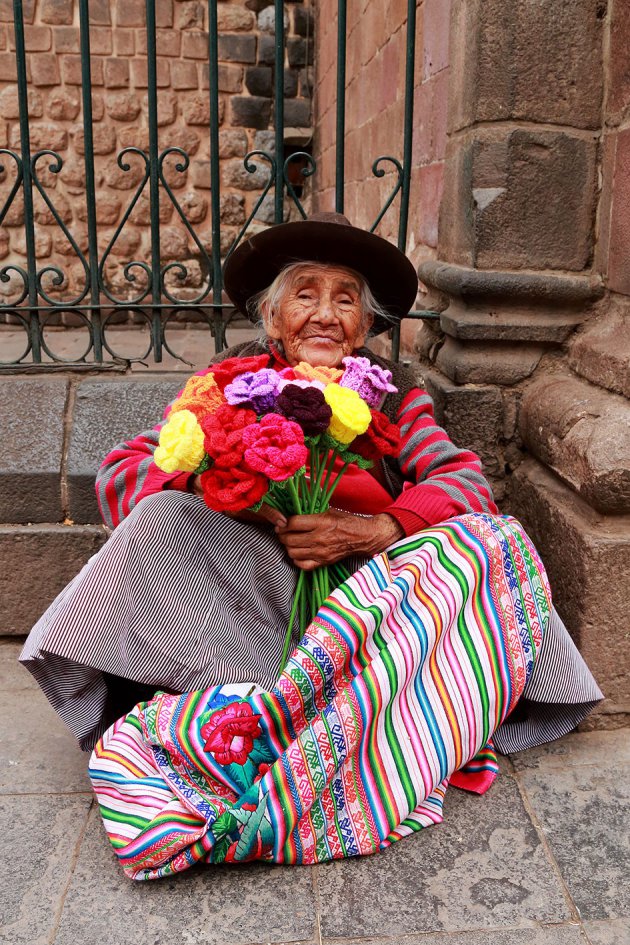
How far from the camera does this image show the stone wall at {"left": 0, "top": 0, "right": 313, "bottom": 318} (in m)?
6.78

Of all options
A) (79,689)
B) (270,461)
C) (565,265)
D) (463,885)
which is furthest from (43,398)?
(463,885)

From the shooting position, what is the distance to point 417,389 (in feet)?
8.08

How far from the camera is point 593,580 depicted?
2.20m

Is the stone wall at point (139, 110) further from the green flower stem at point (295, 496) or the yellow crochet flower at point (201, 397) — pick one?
the green flower stem at point (295, 496)

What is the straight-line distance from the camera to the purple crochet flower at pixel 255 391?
6.03ft

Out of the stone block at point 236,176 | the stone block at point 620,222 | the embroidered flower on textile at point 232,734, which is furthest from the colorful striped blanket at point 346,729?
the stone block at point 236,176

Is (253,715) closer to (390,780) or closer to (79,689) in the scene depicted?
(390,780)

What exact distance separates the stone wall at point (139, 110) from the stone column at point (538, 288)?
15.3 ft

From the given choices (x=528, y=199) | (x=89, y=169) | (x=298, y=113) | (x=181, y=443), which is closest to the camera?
(x=181, y=443)

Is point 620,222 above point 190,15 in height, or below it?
below

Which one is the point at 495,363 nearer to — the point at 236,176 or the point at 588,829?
the point at 588,829

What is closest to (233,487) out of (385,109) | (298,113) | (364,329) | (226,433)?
(226,433)

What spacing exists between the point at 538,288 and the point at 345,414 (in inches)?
39.5

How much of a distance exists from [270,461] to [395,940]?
913mm
